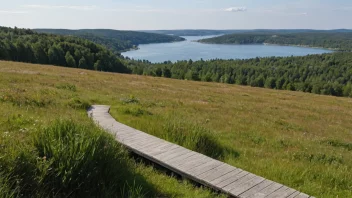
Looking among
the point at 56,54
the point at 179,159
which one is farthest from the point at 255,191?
the point at 56,54

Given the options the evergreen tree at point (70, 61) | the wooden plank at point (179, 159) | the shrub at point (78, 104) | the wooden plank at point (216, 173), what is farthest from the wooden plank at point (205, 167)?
the evergreen tree at point (70, 61)

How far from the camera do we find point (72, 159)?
15.6ft

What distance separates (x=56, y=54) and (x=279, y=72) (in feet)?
354

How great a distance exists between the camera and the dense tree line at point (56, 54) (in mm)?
79500

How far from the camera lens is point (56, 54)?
291 feet

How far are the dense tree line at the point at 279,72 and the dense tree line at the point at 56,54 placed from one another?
46.6 feet

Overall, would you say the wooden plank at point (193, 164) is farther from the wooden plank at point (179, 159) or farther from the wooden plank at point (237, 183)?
the wooden plank at point (237, 183)

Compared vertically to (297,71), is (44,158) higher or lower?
higher

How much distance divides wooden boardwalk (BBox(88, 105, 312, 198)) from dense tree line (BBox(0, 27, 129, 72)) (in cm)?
7489

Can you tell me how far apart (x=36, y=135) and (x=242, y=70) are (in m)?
151

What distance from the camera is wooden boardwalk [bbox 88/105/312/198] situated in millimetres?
5691

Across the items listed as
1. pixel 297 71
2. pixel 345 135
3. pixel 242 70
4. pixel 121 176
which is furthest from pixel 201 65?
pixel 121 176

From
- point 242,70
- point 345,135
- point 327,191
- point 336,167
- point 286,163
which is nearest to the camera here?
point 327,191

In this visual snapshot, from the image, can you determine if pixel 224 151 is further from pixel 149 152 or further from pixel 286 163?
pixel 149 152
